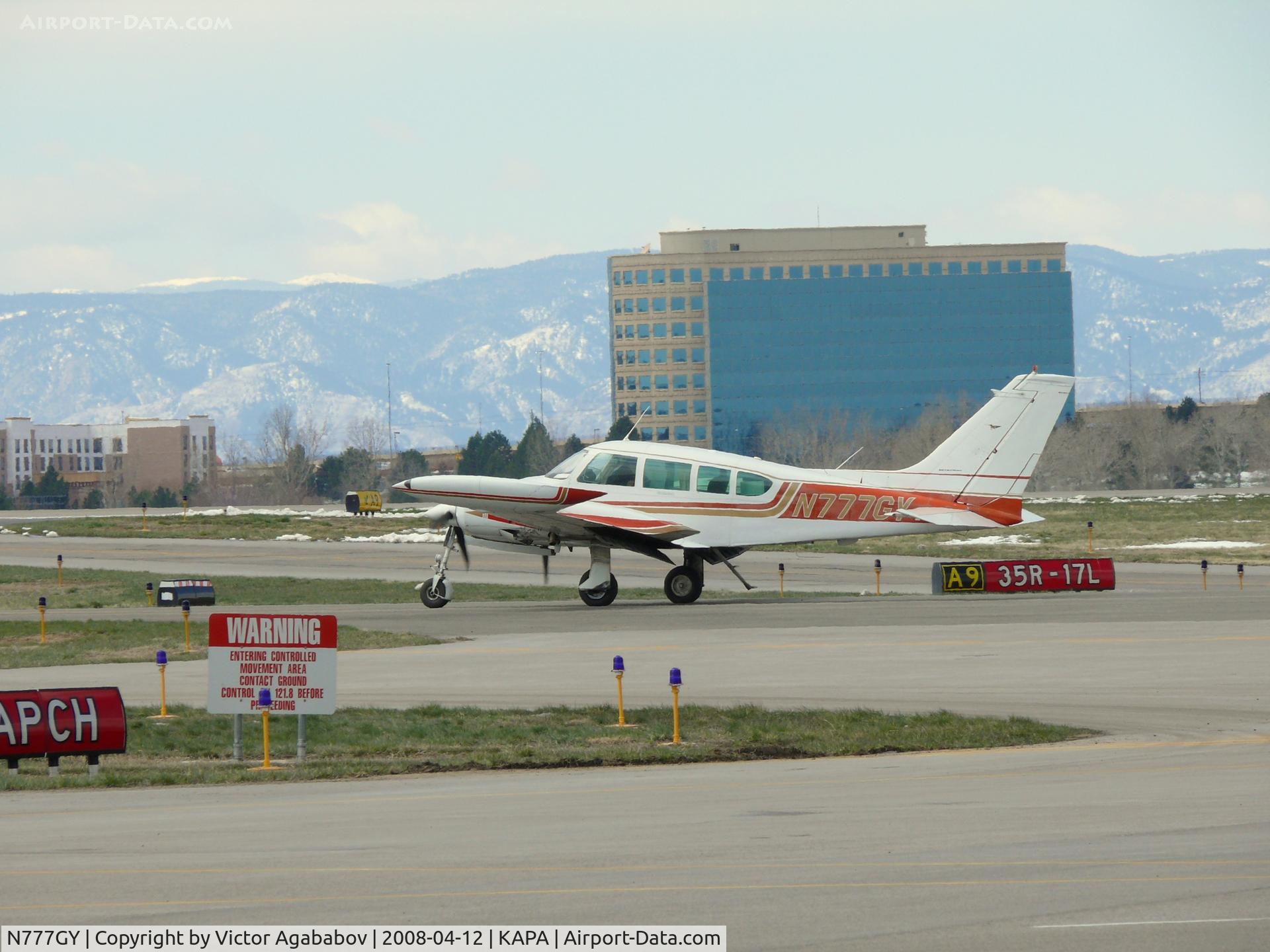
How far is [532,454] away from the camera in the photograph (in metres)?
118

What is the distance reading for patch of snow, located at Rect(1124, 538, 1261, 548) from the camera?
51.2 metres

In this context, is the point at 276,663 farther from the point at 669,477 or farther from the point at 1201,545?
the point at 1201,545

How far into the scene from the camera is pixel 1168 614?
91.1 feet

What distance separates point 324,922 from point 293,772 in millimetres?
7508

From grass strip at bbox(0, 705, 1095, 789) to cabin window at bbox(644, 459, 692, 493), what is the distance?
12.9 metres

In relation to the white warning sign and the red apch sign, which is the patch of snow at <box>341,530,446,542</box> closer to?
the white warning sign

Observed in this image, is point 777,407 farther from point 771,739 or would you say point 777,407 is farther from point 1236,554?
point 771,739

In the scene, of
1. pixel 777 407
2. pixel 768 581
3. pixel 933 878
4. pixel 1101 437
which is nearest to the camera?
pixel 933 878

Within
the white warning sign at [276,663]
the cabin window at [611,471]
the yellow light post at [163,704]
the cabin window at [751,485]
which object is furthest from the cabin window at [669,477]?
the white warning sign at [276,663]

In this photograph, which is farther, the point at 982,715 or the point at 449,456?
the point at 449,456

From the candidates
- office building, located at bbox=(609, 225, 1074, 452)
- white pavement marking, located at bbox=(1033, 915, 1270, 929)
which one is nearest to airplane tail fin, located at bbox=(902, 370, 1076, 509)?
white pavement marking, located at bbox=(1033, 915, 1270, 929)

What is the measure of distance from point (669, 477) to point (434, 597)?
578 cm

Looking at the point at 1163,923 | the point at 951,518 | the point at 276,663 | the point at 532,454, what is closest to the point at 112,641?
the point at 276,663

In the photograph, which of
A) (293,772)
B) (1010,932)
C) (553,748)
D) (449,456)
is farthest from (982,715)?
(449,456)
